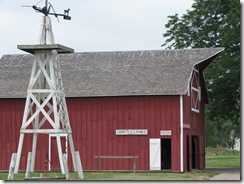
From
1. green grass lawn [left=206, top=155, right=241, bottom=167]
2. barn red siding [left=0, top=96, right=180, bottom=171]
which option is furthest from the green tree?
barn red siding [left=0, top=96, right=180, bottom=171]

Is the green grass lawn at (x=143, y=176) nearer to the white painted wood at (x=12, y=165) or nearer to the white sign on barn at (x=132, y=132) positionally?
the white painted wood at (x=12, y=165)

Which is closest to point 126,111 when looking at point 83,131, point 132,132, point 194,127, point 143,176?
point 132,132

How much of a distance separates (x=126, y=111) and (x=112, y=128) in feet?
3.69

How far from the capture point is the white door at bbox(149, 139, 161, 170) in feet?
121

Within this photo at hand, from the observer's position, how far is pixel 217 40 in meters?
45.7

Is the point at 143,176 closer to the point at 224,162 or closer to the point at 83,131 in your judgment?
the point at 83,131

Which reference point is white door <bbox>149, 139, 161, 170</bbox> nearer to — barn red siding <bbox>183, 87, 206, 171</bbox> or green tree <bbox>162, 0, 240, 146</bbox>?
barn red siding <bbox>183, 87, 206, 171</bbox>

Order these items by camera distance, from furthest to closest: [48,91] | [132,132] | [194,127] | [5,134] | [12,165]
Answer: [194,127] < [5,134] < [132,132] < [48,91] < [12,165]

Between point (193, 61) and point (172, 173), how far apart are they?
680cm

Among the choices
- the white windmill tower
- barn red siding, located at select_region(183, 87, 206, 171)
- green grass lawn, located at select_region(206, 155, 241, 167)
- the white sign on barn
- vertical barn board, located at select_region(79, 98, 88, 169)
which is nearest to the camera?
the white windmill tower

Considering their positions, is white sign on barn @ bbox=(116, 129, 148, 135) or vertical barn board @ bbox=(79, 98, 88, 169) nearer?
white sign on barn @ bbox=(116, 129, 148, 135)

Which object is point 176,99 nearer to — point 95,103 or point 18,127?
point 95,103

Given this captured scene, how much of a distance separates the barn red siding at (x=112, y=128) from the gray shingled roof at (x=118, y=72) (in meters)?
0.52

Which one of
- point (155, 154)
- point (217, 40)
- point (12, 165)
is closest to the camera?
point (12, 165)
